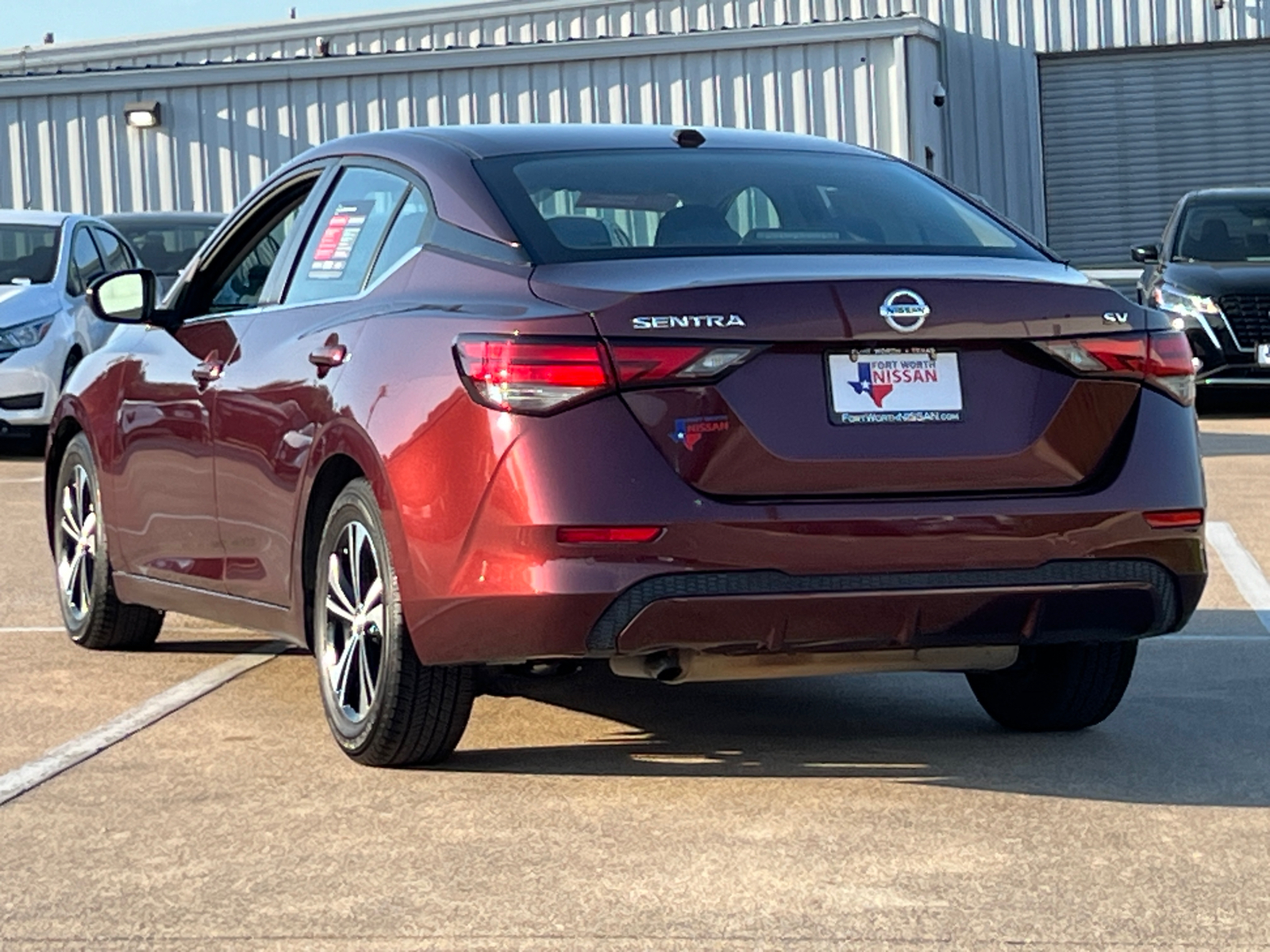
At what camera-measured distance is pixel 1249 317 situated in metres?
17.2

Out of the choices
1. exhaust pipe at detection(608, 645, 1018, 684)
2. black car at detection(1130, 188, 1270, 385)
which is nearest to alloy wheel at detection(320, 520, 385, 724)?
exhaust pipe at detection(608, 645, 1018, 684)

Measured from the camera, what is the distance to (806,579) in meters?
5.08

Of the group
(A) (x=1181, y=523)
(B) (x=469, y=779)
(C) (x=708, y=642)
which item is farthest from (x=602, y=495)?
(A) (x=1181, y=523)

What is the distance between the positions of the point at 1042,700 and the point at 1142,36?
2221 centimetres

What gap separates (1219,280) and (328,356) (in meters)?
12.7

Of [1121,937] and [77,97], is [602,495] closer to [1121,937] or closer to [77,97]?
[1121,937]

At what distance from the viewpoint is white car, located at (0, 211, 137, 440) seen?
15.8 m

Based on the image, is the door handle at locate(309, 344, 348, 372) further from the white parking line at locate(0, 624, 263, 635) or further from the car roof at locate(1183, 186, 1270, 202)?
the car roof at locate(1183, 186, 1270, 202)

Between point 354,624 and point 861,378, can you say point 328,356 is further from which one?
point 861,378

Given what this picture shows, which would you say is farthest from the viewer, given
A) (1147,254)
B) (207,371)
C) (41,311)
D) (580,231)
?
(1147,254)

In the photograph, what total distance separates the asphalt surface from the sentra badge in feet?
3.29

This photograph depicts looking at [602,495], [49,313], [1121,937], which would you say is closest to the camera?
[1121,937]

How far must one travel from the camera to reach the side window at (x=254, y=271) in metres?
6.69

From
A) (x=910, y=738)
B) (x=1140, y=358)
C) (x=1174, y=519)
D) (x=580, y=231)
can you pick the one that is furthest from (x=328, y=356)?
(x=1174, y=519)
